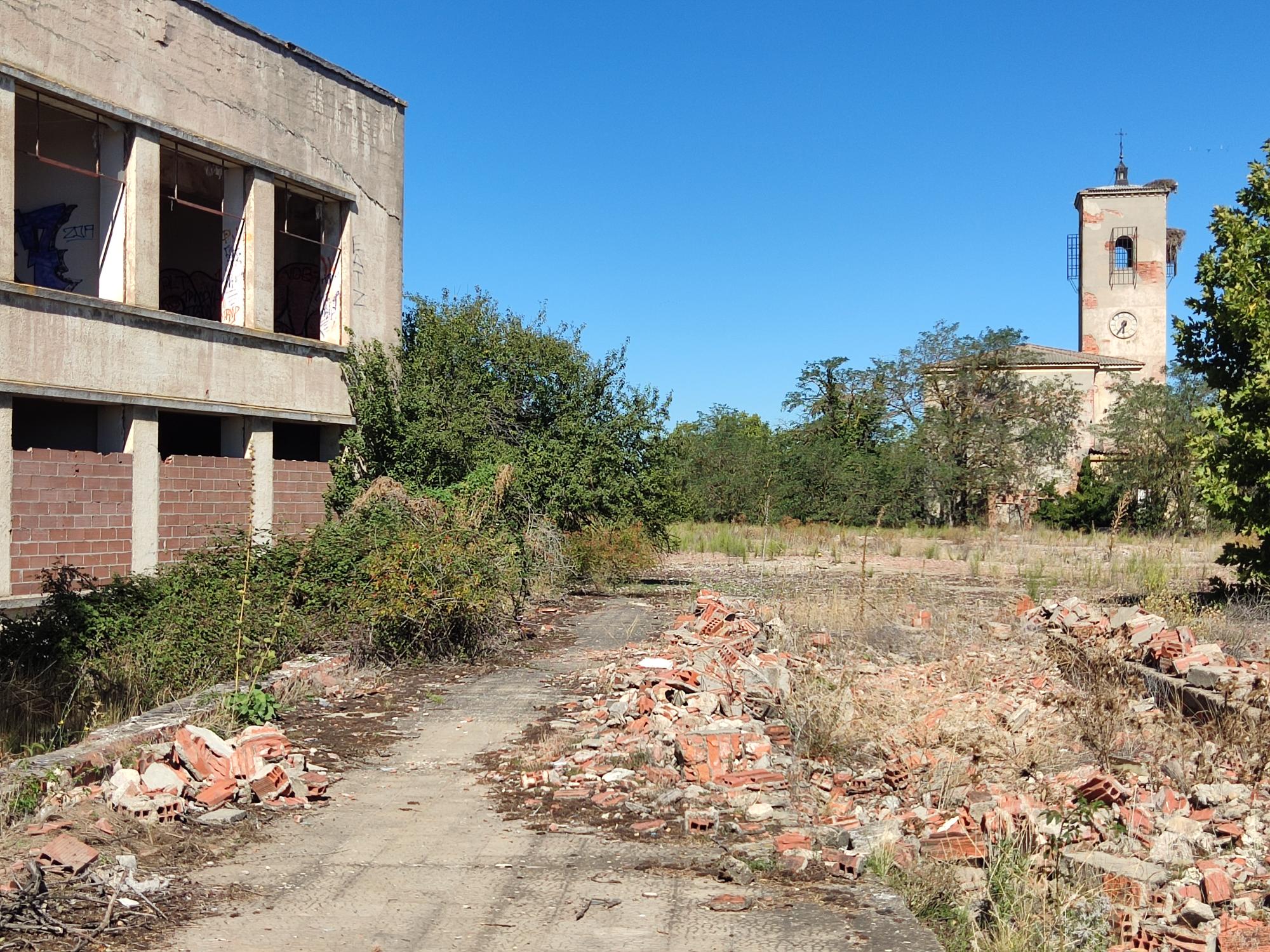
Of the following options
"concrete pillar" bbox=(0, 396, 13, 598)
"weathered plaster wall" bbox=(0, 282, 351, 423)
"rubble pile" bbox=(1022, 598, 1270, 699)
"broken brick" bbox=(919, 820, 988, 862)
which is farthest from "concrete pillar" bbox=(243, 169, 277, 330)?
"broken brick" bbox=(919, 820, 988, 862)

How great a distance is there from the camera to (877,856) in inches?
224

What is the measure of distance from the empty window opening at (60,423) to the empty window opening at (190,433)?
1.57 metres

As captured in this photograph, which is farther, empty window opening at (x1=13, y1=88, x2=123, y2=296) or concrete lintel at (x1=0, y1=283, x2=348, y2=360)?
empty window opening at (x1=13, y1=88, x2=123, y2=296)

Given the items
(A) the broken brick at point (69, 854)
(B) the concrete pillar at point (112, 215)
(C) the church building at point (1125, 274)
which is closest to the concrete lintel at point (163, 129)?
(B) the concrete pillar at point (112, 215)

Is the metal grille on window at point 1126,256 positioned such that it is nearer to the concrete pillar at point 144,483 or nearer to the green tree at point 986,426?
the green tree at point 986,426

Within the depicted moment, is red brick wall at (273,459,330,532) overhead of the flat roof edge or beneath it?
beneath

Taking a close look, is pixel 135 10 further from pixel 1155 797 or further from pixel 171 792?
pixel 1155 797

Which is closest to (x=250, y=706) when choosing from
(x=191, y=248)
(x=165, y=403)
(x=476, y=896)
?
(x=476, y=896)

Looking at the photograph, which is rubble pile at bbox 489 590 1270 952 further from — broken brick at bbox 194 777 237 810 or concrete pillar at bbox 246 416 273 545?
concrete pillar at bbox 246 416 273 545

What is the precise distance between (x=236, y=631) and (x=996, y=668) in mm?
7999

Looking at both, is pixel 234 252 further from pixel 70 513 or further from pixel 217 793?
pixel 217 793

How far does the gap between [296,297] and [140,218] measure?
5112mm

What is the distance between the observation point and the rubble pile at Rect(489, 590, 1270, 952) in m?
5.68

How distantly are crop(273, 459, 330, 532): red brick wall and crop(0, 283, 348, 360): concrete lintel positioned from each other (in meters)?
1.70
